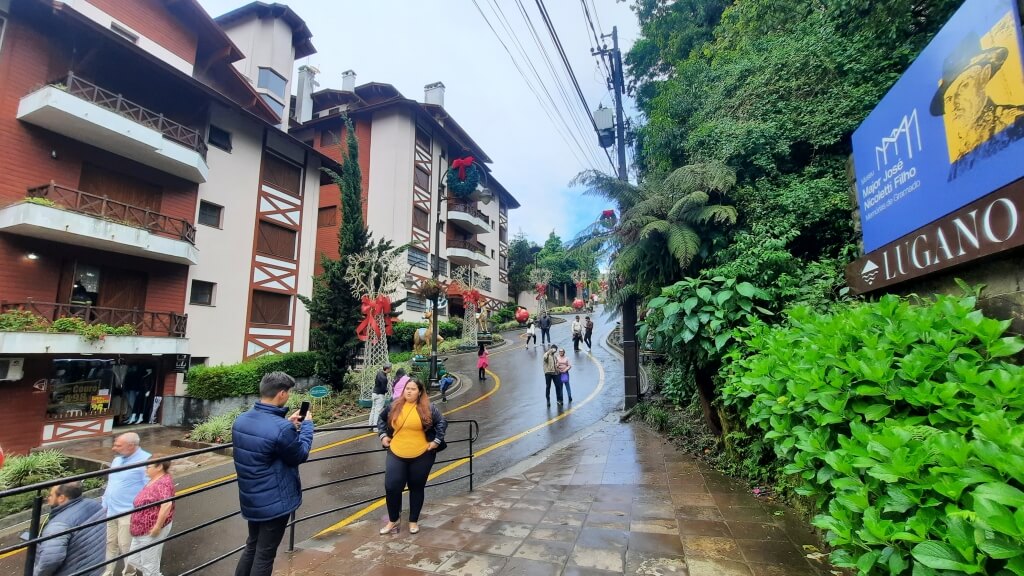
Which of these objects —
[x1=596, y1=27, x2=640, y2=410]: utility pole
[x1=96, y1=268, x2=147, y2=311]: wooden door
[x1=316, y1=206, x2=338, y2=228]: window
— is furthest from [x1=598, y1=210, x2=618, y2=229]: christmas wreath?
[x1=316, y1=206, x2=338, y2=228]: window

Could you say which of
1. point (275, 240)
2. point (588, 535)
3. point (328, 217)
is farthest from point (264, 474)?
point (328, 217)

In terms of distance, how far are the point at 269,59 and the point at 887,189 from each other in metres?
24.8

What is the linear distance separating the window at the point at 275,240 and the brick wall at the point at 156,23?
6522 millimetres

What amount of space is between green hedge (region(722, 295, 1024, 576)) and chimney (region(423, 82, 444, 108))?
32.7m

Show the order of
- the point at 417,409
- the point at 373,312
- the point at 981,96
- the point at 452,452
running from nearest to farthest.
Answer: the point at 981,96
the point at 417,409
the point at 452,452
the point at 373,312

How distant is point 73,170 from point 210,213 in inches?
159

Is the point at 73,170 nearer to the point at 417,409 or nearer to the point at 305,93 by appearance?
the point at 417,409

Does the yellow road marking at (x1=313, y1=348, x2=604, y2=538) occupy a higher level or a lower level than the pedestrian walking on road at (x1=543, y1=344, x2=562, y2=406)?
lower

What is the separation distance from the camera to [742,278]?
19.0 feet

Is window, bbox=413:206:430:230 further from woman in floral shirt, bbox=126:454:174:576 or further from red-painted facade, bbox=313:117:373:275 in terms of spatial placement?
woman in floral shirt, bbox=126:454:174:576

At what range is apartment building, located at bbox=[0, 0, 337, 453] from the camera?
11297 millimetres

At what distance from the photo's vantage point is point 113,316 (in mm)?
12758

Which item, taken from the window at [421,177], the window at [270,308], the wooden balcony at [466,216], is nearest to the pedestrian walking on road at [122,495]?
the window at [270,308]

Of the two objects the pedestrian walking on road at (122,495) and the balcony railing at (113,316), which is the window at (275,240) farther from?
the pedestrian walking on road at (122,495)
